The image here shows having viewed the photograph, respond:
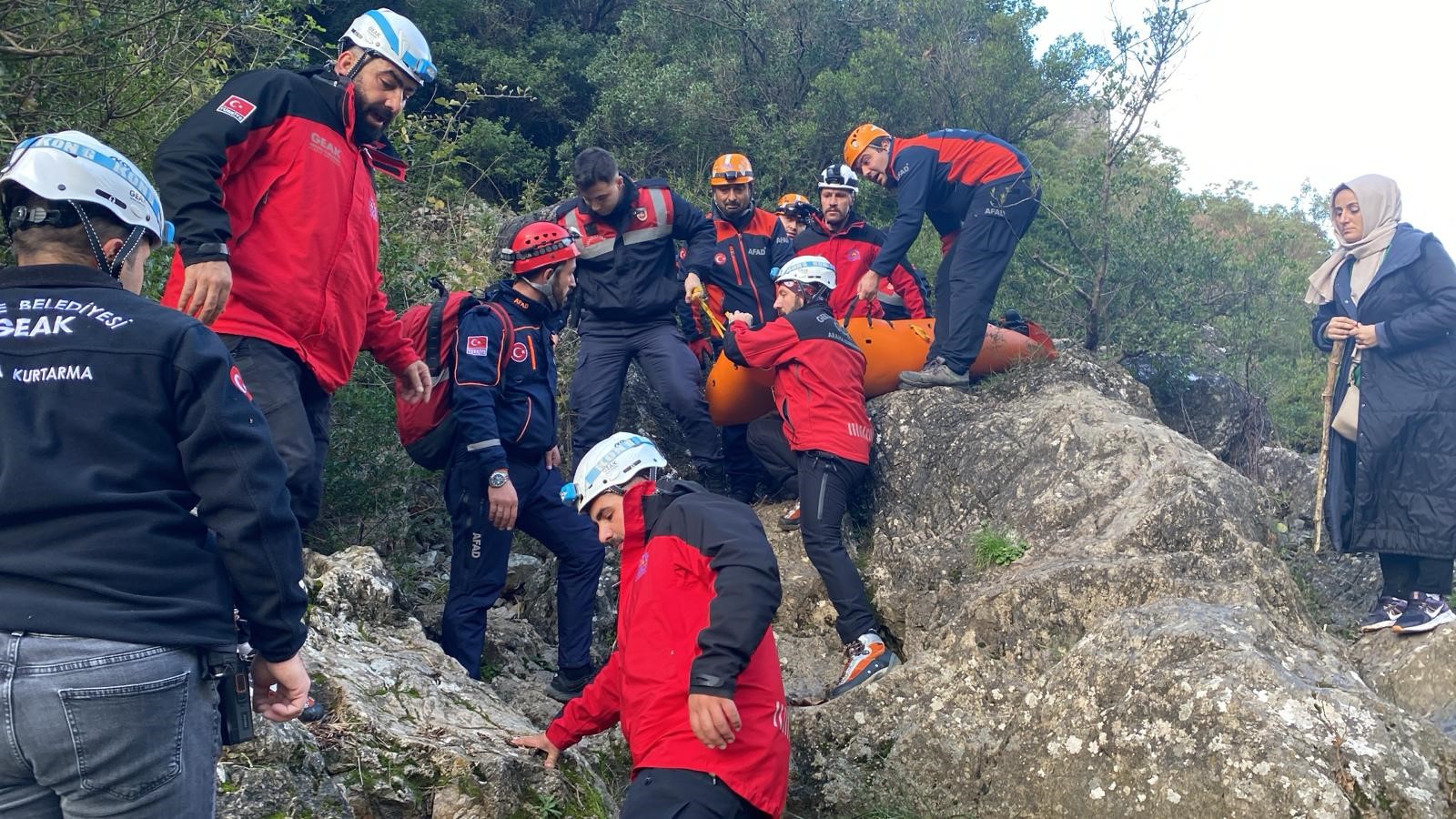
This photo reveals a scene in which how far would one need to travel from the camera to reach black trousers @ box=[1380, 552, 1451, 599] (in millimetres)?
5809

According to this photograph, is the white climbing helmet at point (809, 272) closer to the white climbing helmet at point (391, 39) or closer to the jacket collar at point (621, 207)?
the jacket collar at point (621, 207)

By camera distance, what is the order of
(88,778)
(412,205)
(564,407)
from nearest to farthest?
1. (88,778)
2. (564,407)
3. (412,205)

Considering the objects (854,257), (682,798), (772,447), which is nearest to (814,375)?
(772,447)

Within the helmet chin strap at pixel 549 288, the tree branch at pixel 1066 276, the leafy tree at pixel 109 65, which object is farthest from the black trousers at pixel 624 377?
the tree branch at pixel 1066 276

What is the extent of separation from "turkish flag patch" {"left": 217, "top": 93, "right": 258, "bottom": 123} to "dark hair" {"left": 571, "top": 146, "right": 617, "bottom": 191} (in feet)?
11.0

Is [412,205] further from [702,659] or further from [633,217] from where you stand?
[702,659]

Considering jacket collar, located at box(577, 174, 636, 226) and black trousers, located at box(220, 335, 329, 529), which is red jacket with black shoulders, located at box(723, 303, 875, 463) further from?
black trousers, located at box(220, 335, 329, 529)

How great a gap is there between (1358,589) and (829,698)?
168 inches

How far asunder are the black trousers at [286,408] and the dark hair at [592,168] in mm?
3517

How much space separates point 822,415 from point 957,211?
219 centimetres

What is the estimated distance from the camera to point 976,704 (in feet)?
16.0

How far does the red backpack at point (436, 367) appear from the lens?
5.60m

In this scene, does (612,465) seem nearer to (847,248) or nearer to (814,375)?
(814,375)

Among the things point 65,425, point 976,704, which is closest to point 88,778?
point 65,425
